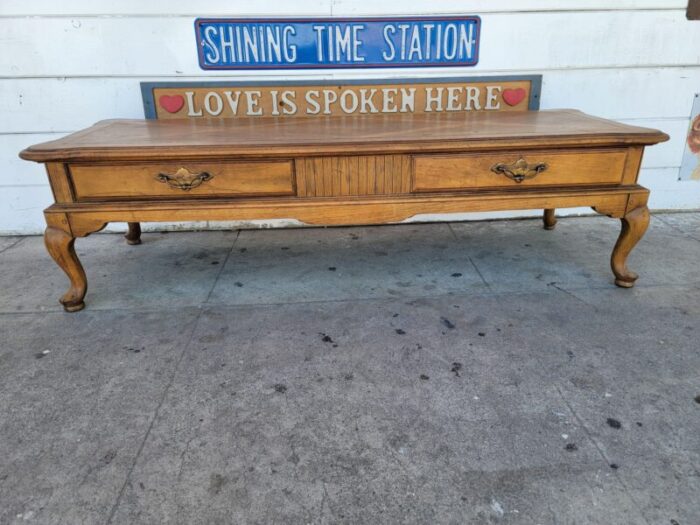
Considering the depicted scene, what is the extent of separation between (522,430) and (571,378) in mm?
355

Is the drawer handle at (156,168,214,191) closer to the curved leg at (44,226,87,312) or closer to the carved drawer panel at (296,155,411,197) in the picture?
the carved drawer panel at (296,155,411,197)

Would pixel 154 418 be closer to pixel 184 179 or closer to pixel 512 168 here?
pixel 184 179

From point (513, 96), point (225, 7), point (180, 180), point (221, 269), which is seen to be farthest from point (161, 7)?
point (513, 96)

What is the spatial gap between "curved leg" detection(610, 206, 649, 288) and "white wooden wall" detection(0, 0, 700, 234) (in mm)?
1191

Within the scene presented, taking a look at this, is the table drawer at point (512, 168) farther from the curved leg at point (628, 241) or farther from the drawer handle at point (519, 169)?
the curved leg at point (628, 241)

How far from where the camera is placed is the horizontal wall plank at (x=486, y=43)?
2.82 meters

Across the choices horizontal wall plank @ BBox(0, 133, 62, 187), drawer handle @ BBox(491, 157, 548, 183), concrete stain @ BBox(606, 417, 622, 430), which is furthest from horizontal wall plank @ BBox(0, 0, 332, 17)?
concrete stain @ BBox(606, 417, 622, 430)

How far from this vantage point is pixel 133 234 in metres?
3.01

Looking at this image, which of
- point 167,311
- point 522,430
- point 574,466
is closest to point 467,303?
point 522,430

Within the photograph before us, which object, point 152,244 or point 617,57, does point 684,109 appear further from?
point 152,244

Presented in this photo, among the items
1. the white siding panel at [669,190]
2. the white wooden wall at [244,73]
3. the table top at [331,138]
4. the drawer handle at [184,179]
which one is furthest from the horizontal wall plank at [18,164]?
the white siding panel at [669,190]

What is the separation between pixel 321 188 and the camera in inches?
80.7

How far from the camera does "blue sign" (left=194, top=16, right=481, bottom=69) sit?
9.28 feet

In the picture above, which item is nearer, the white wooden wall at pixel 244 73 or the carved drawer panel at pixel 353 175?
the carved drawer panel at pixel 353 175
